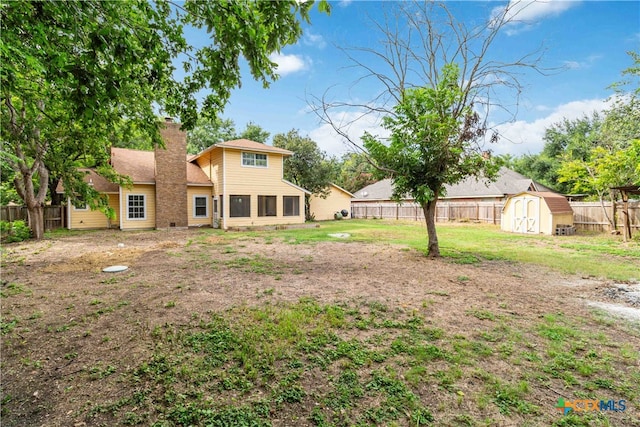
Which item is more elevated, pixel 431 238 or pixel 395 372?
pixel 431 238

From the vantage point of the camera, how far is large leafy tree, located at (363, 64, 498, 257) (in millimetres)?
7309

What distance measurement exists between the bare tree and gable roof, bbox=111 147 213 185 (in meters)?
12.1

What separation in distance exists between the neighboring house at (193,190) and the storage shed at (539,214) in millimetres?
12844

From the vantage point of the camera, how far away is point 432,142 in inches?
292

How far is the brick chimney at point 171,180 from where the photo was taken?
15453 mm

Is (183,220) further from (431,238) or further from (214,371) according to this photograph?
(214,371)

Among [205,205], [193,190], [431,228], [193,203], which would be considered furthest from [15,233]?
[431,228]

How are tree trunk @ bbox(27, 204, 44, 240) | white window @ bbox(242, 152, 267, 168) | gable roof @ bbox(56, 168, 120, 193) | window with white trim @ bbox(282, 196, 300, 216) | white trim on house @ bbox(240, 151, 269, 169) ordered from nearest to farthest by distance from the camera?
tree trunk @ bbox(27, 204, 44, 240)
gable roof @ bbox(56, 168, 120, 193)
white trim on house @ bbox(240, 151, 269, 169)
white window @ bbox(242, 152, 267, 168)
window with white trim @ bbox(282, 196, 300, 216)

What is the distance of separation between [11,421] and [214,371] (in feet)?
4.67

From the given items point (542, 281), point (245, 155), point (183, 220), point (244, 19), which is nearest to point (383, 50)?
point (244, 19)

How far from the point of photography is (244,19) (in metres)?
2.84

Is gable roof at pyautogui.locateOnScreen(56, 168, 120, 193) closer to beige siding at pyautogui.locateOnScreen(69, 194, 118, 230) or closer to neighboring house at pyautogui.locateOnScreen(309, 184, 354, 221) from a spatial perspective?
→ beige siding at pyautogui.locateOnScreen(69, 194, 118, 230)

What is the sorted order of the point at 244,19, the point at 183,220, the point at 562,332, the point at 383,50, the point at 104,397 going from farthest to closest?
1. the point at 183,220
2. the point at 383,50
3. the point at 562,332
4. the point at 244,19
5. the point at 104,397

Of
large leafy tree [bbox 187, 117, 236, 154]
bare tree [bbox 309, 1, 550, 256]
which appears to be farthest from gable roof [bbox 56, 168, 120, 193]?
large leafy tree [bbox 187, 117, 236, 154]
